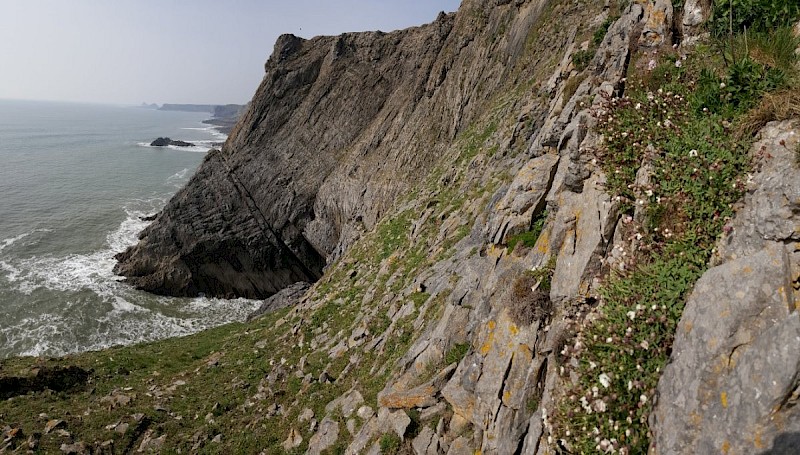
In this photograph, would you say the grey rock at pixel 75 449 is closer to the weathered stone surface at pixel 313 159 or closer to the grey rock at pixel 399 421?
the grey rock at pixel 399 421

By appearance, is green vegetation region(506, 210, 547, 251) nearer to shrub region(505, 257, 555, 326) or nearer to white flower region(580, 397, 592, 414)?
shrub region(505, 257, 555, 326)

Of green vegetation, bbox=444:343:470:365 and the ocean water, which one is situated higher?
green vegetation, bbox=444:343:470:365

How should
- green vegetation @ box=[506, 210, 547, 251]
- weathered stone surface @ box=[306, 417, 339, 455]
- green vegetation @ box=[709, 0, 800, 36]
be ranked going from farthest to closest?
weathered stone surface @ box=[306, 417, 339, 455] < green vegetation @ box=[506, 210, 547, 251] < green vegetation @ box=[709, 0, 800, 36]

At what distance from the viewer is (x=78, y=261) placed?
4356 cm

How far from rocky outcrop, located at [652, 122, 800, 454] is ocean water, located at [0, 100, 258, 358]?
34.6 metres

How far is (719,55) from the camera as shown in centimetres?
771

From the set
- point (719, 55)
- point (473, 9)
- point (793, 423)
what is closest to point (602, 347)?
point (793, 423)

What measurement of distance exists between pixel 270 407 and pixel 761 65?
50.9 ft

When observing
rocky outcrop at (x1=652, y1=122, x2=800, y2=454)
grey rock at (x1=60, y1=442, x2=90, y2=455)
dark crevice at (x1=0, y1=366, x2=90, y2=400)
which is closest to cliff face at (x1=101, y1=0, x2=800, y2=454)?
rocky outcrop at (x1=652, y1=122, x2=800, y2=454)

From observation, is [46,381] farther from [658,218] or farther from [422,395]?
[658,218]

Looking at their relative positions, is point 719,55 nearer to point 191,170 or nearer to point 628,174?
point 628,174

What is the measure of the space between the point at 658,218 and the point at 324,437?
374 inches

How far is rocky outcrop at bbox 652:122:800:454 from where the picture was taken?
13.0 feet

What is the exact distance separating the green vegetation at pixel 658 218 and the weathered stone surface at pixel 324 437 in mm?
6791
